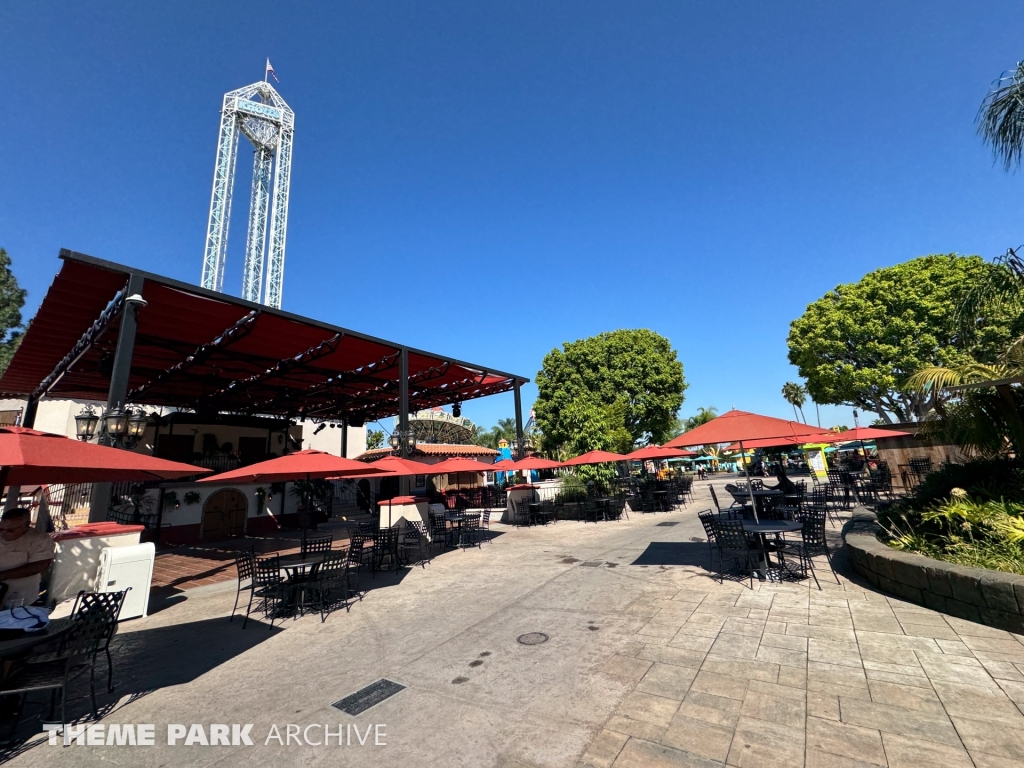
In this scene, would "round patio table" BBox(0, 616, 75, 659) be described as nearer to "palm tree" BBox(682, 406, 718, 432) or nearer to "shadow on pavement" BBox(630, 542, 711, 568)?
"shadow on pavement" BBox(630, 542, 711, 568)

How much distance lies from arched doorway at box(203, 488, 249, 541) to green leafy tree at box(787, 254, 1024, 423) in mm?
27587

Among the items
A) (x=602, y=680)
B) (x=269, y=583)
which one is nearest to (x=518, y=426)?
(x=269, y=583)

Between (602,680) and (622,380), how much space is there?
954 inches

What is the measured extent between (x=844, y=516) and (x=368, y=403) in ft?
67.4

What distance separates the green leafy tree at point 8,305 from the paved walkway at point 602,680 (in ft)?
113

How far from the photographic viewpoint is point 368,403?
22688mm

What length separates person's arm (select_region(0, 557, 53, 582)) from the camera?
462 cm

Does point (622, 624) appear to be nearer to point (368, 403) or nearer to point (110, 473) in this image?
point (110, 473)

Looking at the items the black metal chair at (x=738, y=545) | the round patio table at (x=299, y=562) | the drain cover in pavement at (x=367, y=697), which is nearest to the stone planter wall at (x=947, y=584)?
the black metal chair at (x=738, y=545)

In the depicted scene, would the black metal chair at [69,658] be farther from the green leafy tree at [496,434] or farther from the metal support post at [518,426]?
the green leafy tree at [496,434]

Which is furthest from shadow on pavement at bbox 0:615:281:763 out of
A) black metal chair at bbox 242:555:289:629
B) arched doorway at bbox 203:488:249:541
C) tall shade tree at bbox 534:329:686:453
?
tall shade tree at bbox 534:329:686:453

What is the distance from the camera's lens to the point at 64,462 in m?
3.88

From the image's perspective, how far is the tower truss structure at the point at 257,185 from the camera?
47.2m

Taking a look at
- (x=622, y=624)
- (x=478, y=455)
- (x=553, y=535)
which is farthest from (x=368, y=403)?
(x=622, y=624)
